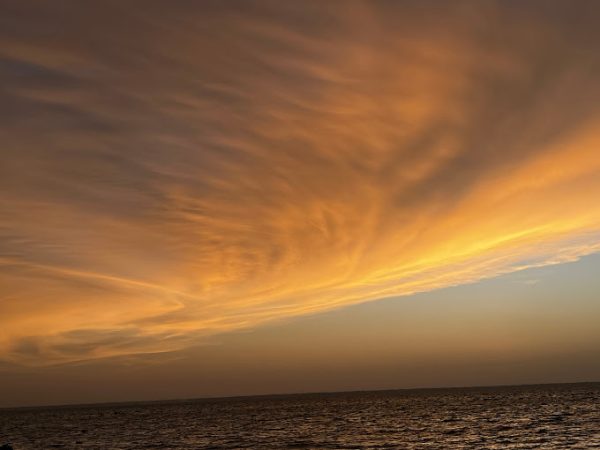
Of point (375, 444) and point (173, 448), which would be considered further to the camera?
point (173, 448)

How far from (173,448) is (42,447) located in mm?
23209

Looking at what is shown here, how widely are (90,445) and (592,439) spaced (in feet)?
206

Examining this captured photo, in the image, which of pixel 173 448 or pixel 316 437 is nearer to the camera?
pixel 173 448

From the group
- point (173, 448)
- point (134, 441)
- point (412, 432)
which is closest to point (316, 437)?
point (412, 432)

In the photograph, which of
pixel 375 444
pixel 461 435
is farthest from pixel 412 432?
pixel 375 444

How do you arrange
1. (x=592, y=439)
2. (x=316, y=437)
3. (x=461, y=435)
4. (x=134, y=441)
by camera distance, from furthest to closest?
(x=134, y=441) < (x=316, y=437) < (x=461, y=435) < (x=592, y=439)

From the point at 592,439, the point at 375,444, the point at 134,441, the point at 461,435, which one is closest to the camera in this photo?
the point at 592,439

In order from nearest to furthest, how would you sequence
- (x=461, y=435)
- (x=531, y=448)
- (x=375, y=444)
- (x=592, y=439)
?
(x=531, y=448), (x=592, y=439), (x=375, y=444), (x=461, y=435)

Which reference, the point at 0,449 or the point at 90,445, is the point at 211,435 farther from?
the point at 0,449

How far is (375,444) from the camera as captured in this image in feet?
217

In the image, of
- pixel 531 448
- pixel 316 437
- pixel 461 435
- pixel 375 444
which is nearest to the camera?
pixel 531 448

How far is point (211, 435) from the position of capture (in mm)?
89625

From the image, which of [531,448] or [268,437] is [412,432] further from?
[531,448]

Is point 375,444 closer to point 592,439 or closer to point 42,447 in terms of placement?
point 592,439
